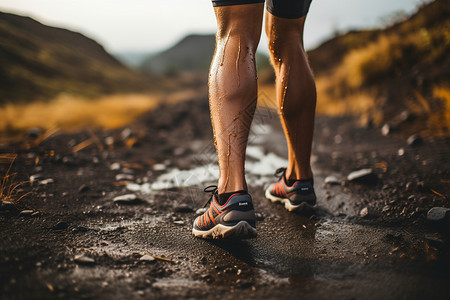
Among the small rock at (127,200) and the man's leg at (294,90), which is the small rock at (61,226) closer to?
the small rock at (127,200)

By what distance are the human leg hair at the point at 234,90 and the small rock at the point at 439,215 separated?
3.24 feet

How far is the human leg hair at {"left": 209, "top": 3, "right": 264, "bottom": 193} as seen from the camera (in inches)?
54.5

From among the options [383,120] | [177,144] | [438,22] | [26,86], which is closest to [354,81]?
[438,22]

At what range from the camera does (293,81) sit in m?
1.64

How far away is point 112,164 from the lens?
2.82 meters

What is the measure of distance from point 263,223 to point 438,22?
23.4 ft

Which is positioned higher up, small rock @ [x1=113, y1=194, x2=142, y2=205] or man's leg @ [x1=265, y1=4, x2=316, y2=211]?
man's leg @ [x1=265, y1=4, x2=316, y2=211]

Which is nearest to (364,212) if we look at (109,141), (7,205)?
(7,205)

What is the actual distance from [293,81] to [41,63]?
52.1 ft

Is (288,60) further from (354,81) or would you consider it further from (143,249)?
(354,81)

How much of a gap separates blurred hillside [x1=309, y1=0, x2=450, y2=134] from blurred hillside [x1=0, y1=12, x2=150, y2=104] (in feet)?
17.1

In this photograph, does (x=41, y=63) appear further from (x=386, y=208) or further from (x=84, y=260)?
(x=386, y=208)

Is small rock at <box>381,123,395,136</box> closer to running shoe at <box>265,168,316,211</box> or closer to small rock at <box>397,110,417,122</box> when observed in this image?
small rock at <box>397,110,417,122</box>

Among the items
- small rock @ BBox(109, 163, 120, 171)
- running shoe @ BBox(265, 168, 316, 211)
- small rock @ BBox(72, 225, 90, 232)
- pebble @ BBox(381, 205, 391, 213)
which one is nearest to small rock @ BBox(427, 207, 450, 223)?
pebble @ BBox(381, 205, 391, 213)
